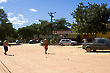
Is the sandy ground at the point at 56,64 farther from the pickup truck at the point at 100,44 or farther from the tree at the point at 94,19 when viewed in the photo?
the tree at the point at 94,19

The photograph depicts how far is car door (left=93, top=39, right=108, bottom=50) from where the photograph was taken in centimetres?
1814

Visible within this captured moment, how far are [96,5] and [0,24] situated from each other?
35931 millimetres

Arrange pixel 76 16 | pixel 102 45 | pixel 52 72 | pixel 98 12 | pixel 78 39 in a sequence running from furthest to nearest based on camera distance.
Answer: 1. pixel 78 39
2. pixel 76 16
3. pixel 98 12
4. pixel 102 45
5. pixel 52 72

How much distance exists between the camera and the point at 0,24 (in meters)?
53.9

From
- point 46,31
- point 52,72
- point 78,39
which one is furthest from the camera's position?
point 46,31

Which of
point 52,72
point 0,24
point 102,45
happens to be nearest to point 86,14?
point 102,45

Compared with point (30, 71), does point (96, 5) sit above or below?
above

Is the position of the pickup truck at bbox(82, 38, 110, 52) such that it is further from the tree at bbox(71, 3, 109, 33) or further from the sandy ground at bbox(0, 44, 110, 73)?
the tree at bbox(71, 3, 109, 33)

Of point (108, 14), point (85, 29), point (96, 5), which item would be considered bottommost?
point (85, 29)

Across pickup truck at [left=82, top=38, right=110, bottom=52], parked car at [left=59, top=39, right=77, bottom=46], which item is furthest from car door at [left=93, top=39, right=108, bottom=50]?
parked car at [left=59, top=39, right=77, bottom=46]

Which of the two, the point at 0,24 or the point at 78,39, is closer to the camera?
the point at 78,39

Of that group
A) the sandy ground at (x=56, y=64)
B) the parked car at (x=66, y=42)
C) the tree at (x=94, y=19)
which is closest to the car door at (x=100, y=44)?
the sandy ground at (x=56, y=64)

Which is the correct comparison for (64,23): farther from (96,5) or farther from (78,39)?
(96,5)

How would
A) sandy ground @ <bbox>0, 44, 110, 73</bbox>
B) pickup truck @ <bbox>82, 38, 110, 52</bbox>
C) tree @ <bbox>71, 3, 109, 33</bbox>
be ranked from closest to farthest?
sandy ground @ <bbox>0, 44, 110, 73</bbox>, pickup truck @ <bbox>82, 38, 110, 52</bbox>, tree @ <bbox>71, 3, 109, 33</bbox>
